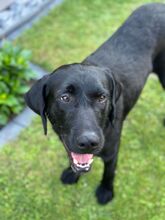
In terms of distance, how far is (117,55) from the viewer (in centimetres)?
393

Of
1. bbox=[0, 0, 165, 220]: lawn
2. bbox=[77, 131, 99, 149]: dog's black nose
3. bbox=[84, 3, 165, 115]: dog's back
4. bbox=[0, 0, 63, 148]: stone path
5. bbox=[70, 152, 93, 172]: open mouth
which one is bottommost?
bbox=[0, 0, 165, 220]: lawn

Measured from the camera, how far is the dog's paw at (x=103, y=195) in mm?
4137

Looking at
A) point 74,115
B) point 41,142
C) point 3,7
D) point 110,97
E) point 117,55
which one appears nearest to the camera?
point 74,115

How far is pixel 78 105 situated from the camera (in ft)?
10.1

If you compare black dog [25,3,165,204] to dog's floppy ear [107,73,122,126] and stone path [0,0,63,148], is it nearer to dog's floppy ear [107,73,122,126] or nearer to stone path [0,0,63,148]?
dog's floppy ear [107,73,122,126]

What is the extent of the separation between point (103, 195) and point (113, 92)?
1255 millimetres

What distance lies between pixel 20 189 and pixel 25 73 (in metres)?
1.45

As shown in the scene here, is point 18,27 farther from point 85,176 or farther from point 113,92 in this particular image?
point 113,92

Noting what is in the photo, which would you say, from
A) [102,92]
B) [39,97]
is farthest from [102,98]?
[39,97]

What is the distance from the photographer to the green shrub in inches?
185

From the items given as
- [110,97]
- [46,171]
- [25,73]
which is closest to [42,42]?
[25,73]

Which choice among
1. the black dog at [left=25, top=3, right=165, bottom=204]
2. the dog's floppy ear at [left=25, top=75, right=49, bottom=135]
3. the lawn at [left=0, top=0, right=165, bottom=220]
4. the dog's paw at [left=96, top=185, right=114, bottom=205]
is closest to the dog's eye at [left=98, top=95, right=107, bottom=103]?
the black dog at [left=25, top=3, right=165, bottom=204]

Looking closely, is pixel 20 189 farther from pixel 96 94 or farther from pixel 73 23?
pixel 73 23

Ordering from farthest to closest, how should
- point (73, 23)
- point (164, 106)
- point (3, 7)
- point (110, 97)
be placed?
point (73, 23)
point (3, 7)
point (164, 106)
point (110, 97)
